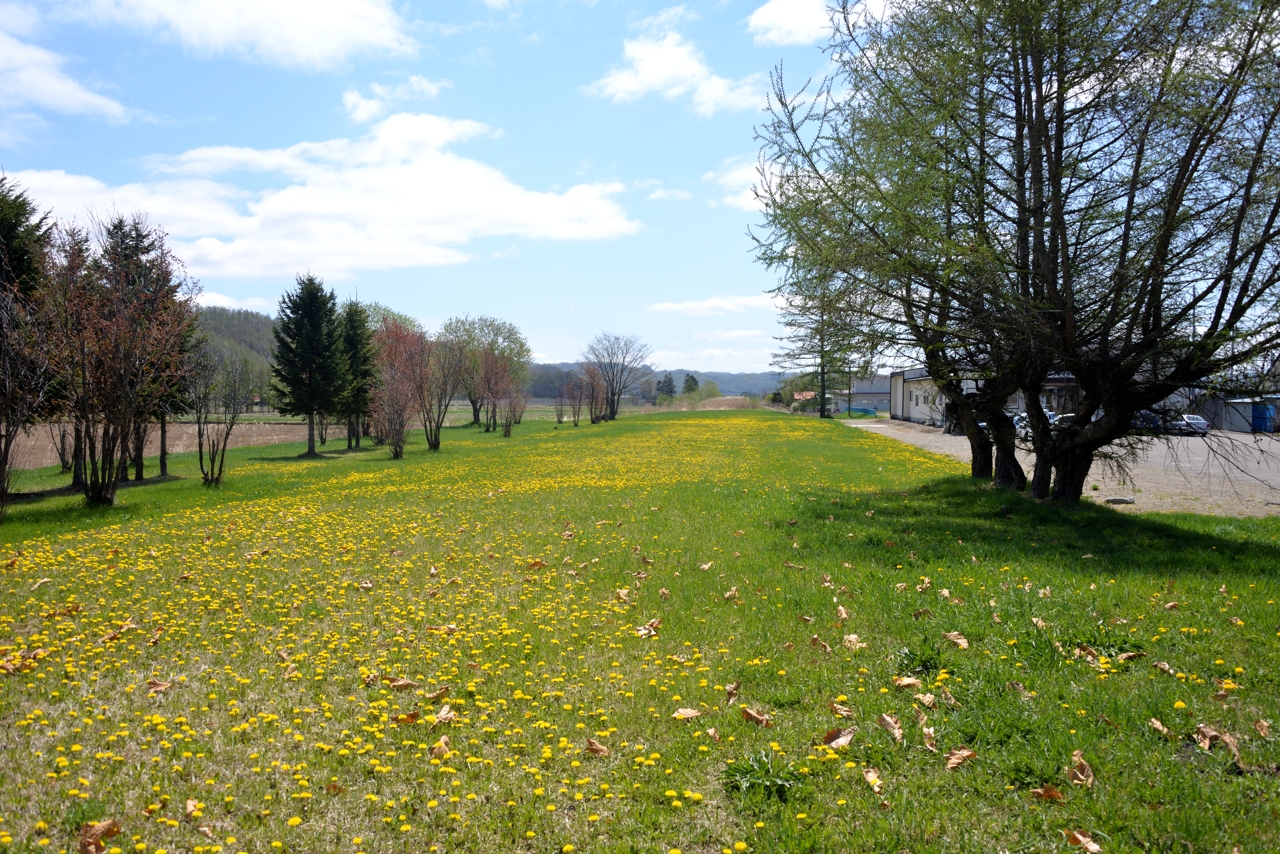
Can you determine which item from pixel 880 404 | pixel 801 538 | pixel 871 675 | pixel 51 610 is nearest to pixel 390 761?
pixel 871 675

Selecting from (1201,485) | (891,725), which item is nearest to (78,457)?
(891,725)

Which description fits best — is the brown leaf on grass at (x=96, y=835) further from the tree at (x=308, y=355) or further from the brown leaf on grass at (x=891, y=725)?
the tree at (x=308, y=355)

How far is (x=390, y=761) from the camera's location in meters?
4.21

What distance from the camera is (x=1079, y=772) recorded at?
3.82m

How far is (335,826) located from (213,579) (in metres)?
5.75

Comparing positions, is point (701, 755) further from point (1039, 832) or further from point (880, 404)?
point (880, 404)

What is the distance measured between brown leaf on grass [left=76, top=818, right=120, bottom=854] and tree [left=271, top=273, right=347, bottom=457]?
3582 centimetres

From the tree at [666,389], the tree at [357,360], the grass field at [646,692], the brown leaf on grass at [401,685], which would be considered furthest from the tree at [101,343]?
the tree at [666,389]

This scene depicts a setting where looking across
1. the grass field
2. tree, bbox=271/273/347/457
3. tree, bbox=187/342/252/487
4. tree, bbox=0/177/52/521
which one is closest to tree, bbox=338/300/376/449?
tree, bbox=271/273/347/457

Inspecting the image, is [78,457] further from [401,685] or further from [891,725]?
[891,725]

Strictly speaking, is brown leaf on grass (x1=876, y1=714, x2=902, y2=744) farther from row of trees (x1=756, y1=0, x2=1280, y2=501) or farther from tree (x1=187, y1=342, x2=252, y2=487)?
tree (x1=187, y1=342, x2=252, y2=487)

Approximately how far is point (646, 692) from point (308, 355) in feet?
121

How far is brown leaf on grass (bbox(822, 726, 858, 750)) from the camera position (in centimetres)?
428

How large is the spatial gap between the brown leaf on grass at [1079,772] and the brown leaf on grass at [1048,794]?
0.51 ft
